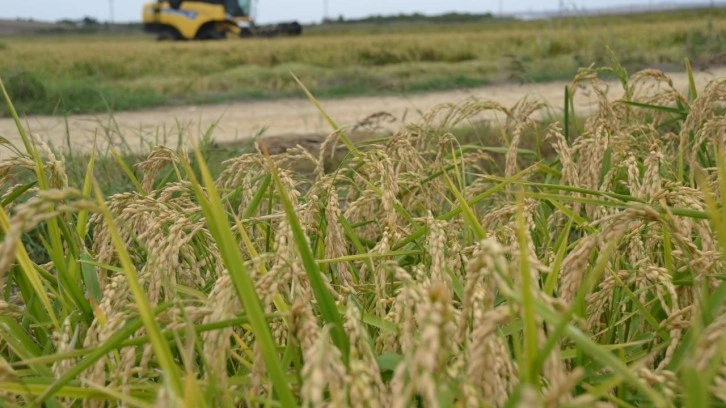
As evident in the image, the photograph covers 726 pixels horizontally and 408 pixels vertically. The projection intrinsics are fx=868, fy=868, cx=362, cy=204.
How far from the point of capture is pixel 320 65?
1747cm

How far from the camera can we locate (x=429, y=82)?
11.8 m

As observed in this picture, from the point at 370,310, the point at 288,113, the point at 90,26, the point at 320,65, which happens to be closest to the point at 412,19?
the point at 90,26

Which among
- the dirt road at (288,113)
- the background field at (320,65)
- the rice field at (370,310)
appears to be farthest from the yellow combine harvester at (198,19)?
the rice field at (370,310)

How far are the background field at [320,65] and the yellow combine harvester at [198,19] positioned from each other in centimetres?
740

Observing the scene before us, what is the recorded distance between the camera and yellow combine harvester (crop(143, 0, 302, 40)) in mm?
28984

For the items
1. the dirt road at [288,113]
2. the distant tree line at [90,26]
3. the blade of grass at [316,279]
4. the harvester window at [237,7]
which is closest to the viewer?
the blade of grass at [316,279]

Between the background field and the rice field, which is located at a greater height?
the rice field

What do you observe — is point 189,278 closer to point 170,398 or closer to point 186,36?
point 170,398

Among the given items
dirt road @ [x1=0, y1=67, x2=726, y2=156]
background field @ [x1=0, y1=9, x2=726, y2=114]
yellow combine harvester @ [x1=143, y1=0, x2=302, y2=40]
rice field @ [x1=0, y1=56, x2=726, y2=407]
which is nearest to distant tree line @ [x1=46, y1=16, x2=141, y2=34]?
yellow combine harvester @ [x1=143, y1=0, x2=302, y2=40]

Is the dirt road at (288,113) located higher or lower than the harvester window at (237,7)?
lower

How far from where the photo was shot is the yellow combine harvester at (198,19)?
29.0 meters

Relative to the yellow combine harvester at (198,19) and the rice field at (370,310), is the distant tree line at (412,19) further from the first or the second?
Answer: the rice field at (370,310)

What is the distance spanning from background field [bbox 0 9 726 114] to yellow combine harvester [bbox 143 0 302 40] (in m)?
7.40

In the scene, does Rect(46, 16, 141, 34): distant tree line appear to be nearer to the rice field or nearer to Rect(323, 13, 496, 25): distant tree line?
Rect(323, 13, 496, 25): distant tree line
